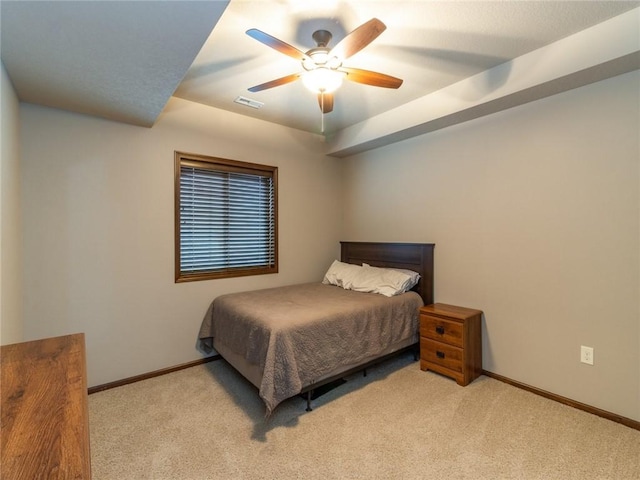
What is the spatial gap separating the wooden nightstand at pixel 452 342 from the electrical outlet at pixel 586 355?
72 cm

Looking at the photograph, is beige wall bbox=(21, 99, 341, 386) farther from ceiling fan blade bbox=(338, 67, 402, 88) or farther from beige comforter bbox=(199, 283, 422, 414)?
ceiling fan blade bbox=(338, 67, 402, 88)

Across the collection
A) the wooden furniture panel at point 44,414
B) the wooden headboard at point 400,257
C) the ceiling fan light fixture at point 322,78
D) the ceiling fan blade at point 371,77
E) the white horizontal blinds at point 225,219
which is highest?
the ceiling fan blade at point 371,77

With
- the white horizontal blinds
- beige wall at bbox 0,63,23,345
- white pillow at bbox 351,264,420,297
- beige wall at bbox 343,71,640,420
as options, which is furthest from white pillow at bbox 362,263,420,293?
beige wall at bbox 0,63,23,345

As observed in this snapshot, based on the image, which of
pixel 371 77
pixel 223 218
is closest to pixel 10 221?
pixel 223 218

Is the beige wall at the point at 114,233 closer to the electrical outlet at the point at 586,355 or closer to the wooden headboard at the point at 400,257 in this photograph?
the wooden headboard at the point at 400,257

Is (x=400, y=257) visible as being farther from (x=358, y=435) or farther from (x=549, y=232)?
(x=358, y=435)

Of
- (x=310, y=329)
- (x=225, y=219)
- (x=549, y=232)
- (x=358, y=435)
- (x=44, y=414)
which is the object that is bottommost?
(x=358, y=435)

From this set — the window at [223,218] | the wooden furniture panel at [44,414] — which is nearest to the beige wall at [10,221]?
the wooden furniture panel at [44,414]

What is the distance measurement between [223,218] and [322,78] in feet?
6.21

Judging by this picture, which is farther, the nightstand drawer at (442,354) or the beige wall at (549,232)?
the nightstand drawer at (442,354)

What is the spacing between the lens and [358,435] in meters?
1.98

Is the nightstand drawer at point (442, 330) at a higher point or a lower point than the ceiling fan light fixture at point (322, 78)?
lower

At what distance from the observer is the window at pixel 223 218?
304 centimetres

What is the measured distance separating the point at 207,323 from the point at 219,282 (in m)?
0.43
